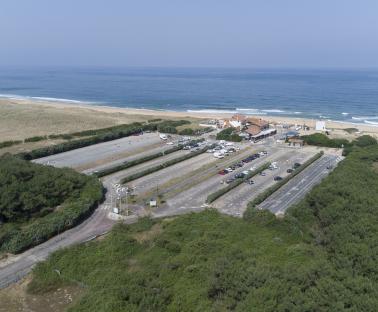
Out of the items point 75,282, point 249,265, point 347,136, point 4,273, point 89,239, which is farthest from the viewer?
point 347,136

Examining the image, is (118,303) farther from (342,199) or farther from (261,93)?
(261,93)

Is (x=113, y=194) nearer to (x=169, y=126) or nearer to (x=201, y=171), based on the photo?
(x=201, y=171)

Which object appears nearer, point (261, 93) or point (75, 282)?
point (75, 282)

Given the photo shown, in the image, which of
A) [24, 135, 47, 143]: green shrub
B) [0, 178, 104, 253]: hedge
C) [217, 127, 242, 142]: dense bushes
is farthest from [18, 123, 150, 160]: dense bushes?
[0, 178, 104, 253]: hedge

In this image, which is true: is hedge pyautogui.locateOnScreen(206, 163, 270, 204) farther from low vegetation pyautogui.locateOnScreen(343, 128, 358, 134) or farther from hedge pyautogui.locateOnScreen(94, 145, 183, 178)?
low vegetation pyautogui.locateOnScreen(343, 128, 358, 134)

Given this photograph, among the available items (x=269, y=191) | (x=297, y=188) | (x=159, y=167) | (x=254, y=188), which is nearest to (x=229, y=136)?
(x=159, y=167)

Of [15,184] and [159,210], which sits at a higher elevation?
[15,184]

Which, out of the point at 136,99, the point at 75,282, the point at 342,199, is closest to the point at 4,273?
the point at 75,282
